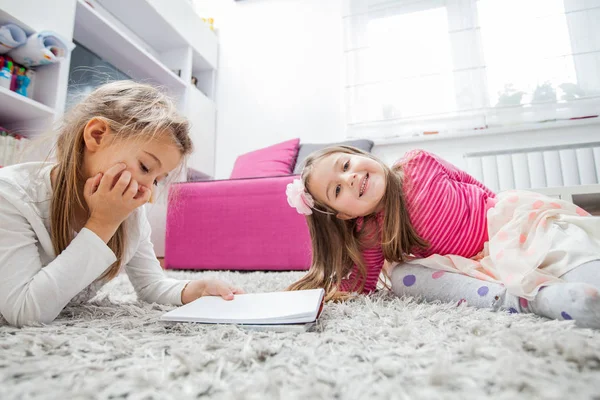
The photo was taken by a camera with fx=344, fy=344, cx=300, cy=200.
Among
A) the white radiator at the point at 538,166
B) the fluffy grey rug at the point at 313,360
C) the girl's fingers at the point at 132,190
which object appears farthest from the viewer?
the white radiator at the point at 538,166

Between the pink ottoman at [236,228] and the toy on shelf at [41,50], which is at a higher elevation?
the toy on shelf at [41,50]

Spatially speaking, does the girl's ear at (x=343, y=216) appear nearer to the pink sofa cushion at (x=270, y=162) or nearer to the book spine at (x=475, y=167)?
the pink sofa cushion at (x=270, y=162)

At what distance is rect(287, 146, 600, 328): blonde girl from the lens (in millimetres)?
579

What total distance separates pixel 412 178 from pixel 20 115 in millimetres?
1509

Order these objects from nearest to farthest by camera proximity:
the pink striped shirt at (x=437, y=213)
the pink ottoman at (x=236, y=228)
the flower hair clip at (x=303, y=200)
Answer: the pink striped shirt at (x=437, y=213) < the flower hair clip at (x=303, y=200) < the pink ottoman at (x=236, y=228)

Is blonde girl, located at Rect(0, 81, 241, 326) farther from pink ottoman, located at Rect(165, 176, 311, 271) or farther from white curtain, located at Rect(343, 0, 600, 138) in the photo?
white curtain, located at Rect(343, 0, 600, 138)

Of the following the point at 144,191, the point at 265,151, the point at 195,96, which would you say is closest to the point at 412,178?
the point at 144,191

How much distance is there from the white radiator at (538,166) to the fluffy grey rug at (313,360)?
66.4 inches

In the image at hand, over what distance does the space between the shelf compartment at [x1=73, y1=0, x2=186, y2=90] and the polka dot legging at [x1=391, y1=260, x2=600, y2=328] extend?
1.54m

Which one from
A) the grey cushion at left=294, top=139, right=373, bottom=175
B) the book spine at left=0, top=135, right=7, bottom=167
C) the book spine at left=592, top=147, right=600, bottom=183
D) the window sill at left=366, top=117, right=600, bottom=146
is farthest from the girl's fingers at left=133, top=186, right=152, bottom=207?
the book spine at left=592, top=147, right=600, bottom=183

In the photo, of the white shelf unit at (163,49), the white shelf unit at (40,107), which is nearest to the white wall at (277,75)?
the white shelf unit at (163,49)

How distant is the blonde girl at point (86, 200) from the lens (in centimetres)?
50

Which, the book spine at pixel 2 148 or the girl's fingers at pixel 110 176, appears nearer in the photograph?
the girl's fingers at pixel 110 176

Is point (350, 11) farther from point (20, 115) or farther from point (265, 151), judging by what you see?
point (20, 115)
